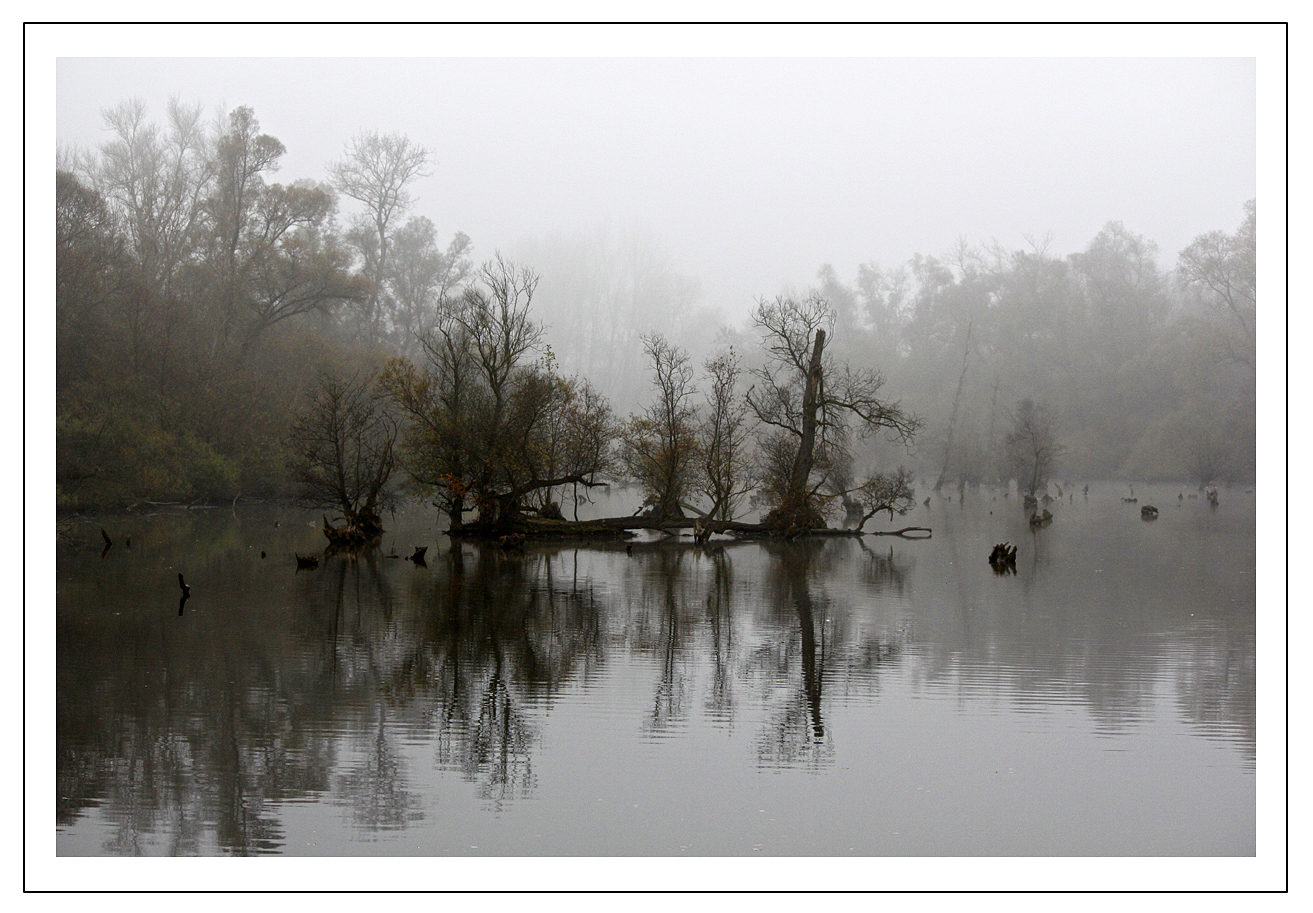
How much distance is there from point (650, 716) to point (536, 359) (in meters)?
51.5

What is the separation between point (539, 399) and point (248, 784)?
2173 cm

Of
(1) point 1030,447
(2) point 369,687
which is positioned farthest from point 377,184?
(2) point 369,687

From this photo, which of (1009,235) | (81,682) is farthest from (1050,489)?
(81,682)

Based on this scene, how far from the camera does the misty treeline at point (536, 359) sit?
3002 centimetres

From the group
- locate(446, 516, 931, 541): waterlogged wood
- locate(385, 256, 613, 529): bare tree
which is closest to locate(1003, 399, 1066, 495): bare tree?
locate(446, 516, 931, 541): waterlogged wood

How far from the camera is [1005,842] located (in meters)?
6.83

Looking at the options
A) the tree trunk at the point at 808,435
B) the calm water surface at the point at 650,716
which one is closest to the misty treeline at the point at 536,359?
the tree trunk at the point at 808,435

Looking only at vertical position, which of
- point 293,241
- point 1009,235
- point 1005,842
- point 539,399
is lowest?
point 1005,842

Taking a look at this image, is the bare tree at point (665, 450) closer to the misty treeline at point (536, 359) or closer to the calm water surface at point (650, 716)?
the misty treeline at point (536, 359)

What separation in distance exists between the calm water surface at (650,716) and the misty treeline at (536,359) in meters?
10.6

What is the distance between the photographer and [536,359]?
6019 cm

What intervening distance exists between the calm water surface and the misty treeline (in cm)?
1062
